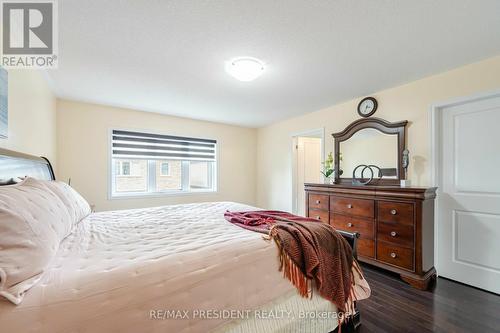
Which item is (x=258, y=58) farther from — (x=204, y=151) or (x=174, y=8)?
(x=204, y=151)

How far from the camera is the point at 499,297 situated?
1953mm

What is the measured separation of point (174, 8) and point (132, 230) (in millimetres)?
1590

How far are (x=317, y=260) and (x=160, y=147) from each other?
344 cm

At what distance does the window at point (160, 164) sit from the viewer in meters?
3.58

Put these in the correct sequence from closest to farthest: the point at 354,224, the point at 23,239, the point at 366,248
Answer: the point at 23,239 < the point at 366,248 < the point at 354,224

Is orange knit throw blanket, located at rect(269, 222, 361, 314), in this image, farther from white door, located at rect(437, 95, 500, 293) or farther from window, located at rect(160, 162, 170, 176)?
window, located at rect(160, 162, 170, 176)

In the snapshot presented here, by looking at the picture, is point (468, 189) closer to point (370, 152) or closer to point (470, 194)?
point (470, 194)

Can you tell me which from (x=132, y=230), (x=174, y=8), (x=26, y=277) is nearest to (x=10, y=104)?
(x=132, y=230)

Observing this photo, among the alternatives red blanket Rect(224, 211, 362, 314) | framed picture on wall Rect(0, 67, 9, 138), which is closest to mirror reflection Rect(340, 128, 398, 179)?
red blanket Rect(224, 211, 362, 314)

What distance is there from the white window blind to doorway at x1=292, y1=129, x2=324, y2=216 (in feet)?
5.74

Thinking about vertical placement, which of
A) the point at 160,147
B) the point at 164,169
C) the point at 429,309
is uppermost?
the point at 160,147

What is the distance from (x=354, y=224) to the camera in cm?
261

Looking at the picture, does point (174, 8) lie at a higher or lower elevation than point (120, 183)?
higher

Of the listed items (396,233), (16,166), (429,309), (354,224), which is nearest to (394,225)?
(396,233)
